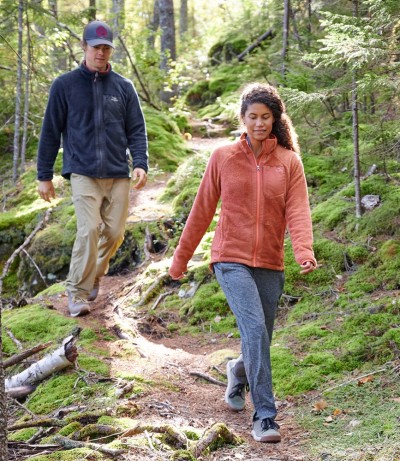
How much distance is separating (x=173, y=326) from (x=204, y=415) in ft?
8.71

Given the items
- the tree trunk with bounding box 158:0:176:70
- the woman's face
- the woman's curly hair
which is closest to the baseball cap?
the woman's curly hair

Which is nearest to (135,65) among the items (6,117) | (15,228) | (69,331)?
(6,117)

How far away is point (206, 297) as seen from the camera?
7.71 metres

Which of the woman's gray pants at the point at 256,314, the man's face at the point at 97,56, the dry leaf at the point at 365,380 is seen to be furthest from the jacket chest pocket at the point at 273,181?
the man's face at the point at 97,56

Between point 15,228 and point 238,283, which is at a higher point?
point 238,283

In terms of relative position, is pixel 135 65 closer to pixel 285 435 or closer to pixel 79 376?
pixel 79 376

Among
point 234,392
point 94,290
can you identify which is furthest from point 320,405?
point 94,290

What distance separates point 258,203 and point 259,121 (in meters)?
0.62

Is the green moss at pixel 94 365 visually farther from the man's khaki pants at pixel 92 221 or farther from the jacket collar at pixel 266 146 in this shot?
the jacket collar at pixel 266 146

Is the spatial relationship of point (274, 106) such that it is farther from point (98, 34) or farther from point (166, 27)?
point (166, 27)

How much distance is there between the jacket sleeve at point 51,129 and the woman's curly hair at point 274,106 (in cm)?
268

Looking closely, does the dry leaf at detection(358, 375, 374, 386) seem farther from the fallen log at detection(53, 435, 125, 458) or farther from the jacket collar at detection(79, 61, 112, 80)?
the jacket collar at detection(79, 61, 112, 80)

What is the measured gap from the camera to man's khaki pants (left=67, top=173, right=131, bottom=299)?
22.3 ft

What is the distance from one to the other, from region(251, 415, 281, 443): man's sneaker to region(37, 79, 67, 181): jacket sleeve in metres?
3.76
